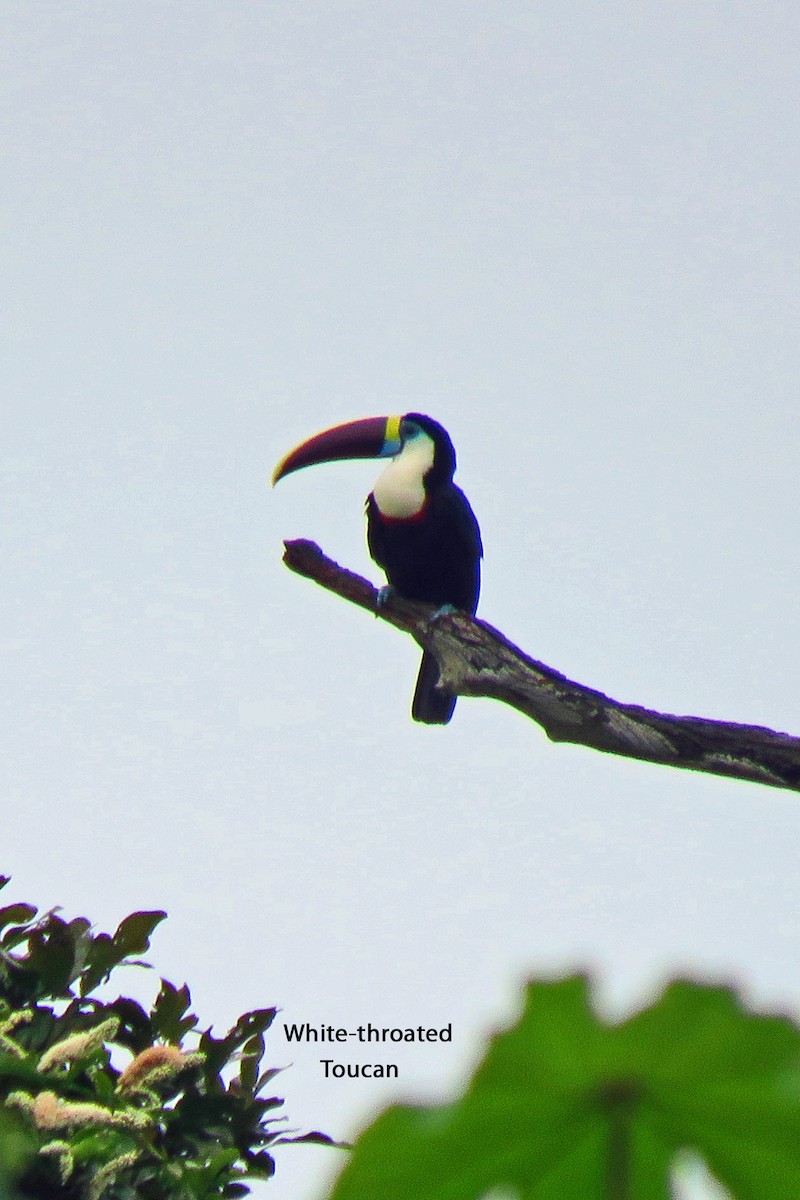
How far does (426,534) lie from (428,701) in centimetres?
89

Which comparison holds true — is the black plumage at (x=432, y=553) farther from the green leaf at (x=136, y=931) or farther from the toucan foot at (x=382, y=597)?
the green leaf at (x=136, y=931)

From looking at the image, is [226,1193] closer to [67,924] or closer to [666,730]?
[67,924]

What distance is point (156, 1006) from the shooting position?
3215 millimetres

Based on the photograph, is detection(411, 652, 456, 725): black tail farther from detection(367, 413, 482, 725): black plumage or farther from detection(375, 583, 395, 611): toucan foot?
detection(375, 583, 395, 611): toucan foot

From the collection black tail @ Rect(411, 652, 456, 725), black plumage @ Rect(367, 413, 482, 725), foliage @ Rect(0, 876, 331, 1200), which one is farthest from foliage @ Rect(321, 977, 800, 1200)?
black tail @ Rect(411, 652, 456, 725)

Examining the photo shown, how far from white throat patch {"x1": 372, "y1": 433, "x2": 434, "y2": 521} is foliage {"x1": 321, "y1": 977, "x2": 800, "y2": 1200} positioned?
245 inches

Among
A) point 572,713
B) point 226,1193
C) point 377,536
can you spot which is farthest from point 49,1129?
point 377,536

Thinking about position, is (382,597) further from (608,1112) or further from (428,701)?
(608,1112)

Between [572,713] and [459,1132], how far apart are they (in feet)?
10.8

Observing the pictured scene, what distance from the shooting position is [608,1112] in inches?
14.6

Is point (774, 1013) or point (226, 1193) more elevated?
point (774, 1013)

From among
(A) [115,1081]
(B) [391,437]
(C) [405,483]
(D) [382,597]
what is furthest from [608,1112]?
(B) [391,437]

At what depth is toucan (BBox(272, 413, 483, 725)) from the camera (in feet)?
21.4

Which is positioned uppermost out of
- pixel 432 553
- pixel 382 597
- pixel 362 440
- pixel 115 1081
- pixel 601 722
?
pixel 362 440
